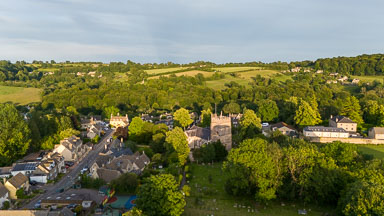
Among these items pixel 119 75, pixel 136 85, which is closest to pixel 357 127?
pixel 136 85

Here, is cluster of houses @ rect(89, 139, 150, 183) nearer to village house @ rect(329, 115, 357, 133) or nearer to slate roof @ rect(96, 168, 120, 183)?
slate roof @ rect(96, 168, 120, 183)

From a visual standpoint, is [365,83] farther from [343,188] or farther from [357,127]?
[343,188]

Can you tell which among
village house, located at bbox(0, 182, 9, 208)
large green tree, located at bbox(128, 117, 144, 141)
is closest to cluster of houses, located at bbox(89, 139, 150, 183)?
village house, located at bbox(0, 182, 9, 208)

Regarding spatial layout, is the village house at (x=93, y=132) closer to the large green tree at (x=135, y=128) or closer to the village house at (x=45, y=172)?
the large green tree at (x=135, y=128)

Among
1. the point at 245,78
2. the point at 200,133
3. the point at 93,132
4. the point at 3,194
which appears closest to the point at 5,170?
the point at 3,194

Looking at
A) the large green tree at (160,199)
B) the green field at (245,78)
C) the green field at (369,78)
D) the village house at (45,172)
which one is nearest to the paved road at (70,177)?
the village house at (45,172)
